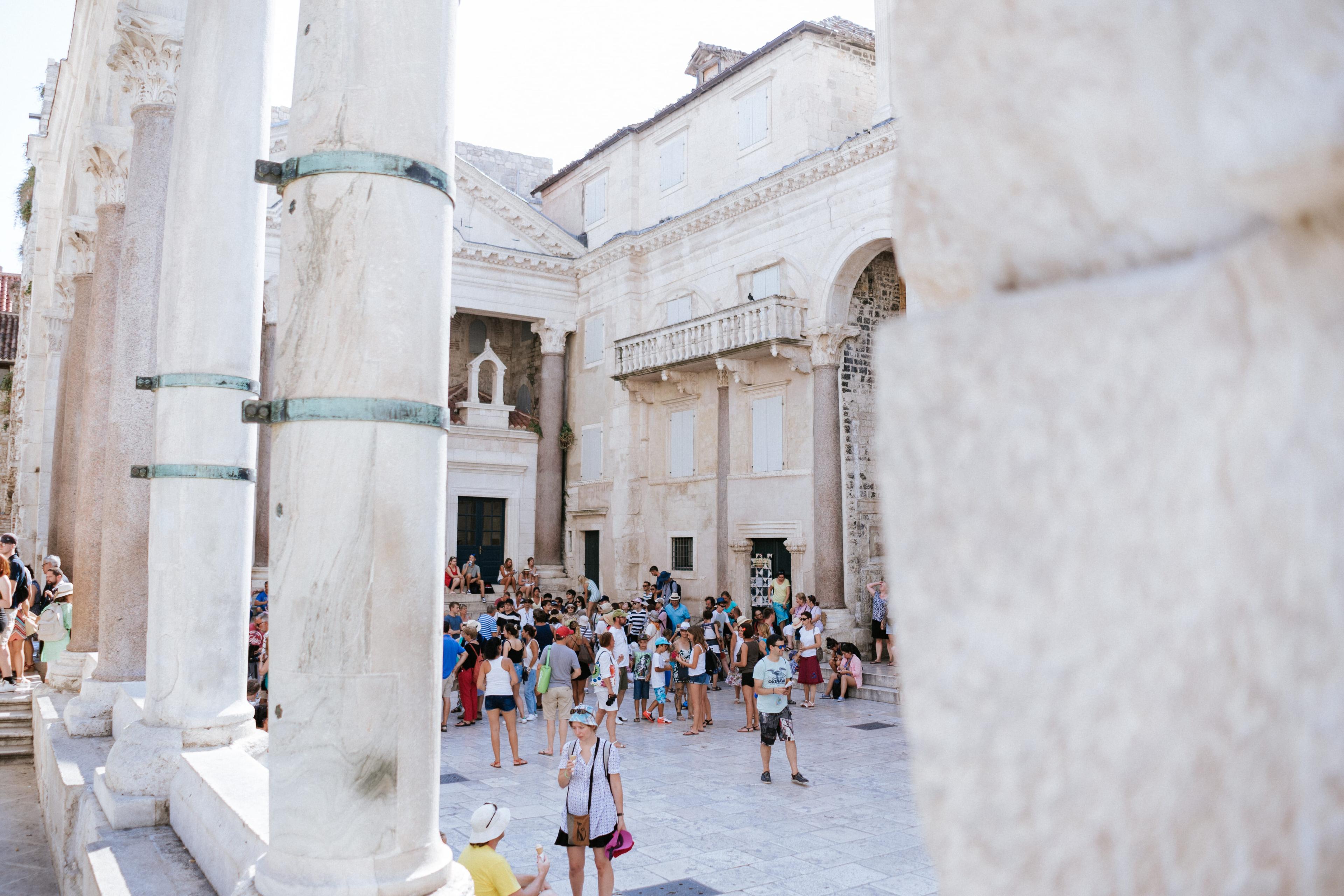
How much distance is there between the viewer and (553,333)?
25.1 m

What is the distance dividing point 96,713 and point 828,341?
13983 millimetres

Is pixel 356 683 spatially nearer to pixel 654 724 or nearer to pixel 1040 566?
pixel 1040 566

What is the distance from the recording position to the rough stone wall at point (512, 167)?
104ft

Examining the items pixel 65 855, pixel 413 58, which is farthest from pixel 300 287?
pixel 65 855

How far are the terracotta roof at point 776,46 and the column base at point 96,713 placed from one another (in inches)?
662

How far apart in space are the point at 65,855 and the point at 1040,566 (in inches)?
290

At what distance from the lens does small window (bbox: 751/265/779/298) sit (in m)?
19.6

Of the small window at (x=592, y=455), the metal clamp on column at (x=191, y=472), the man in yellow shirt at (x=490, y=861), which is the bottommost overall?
the man in yellow shirt at (x=490, y=861)

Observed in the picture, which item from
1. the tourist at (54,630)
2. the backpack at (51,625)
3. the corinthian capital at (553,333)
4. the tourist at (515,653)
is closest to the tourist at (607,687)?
the tourist at (515,653)

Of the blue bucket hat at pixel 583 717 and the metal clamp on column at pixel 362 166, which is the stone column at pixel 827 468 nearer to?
the blue bucket hat at pixel 583 717

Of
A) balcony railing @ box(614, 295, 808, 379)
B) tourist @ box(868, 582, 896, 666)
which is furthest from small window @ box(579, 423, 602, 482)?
tourist @ box(868, 582, 896, 666)

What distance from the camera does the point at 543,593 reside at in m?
23.3

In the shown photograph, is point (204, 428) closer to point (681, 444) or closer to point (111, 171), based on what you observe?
point (111, 171)

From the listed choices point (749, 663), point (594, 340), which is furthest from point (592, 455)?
point (749, 663)
